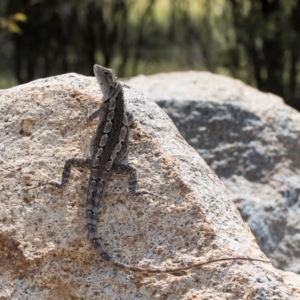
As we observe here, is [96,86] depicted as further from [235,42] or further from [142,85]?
[235,42]

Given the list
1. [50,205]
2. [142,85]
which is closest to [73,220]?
[50,205]

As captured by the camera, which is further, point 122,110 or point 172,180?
point 122,110

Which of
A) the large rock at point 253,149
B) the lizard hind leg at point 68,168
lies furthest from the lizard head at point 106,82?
the large rock at point 253,149

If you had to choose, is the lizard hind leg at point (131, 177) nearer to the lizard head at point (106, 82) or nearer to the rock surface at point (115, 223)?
the rock surface at point (115, 223)

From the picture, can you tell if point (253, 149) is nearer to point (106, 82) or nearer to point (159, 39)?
point (106, 82)

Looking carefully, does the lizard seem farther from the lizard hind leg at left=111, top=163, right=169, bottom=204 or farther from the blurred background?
the blurred background

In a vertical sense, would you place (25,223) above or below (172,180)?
below

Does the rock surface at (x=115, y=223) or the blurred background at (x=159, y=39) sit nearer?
the rock surface at (x=115, y=223)
